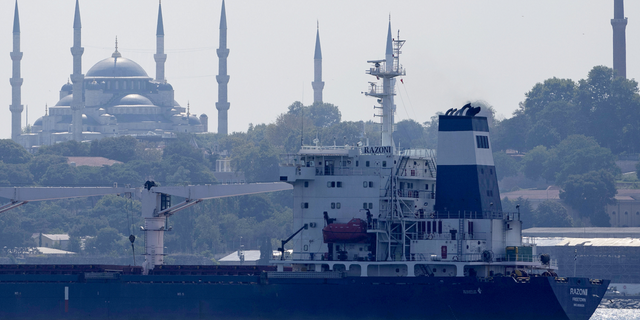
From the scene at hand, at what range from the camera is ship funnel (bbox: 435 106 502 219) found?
50.5 m

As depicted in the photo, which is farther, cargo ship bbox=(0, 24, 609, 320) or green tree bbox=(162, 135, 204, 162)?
green tree bbox=(162, 135, 204, 162)

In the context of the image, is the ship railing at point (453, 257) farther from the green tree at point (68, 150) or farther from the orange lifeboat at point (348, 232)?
the green tree at point (68, 150)

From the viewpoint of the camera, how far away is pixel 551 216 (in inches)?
5094

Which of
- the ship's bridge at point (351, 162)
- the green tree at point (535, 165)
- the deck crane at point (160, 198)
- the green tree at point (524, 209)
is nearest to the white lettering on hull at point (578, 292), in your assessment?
the ship's bridge at point (351, 162)

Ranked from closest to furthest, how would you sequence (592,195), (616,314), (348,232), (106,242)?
(348,232) < (616,314) < (106,242) < (592,195)

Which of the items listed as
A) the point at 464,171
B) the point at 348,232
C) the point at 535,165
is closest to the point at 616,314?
the point at 464,171

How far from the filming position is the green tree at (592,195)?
132500mm

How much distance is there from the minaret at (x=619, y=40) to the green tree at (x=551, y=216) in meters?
40.8

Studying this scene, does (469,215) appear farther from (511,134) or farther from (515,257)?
(511,134)

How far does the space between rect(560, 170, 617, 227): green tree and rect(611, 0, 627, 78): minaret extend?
33283 mm

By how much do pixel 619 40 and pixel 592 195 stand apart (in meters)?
39.4

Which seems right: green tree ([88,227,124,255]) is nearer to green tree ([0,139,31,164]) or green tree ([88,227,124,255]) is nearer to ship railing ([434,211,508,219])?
green tree ([0,139,31,164])

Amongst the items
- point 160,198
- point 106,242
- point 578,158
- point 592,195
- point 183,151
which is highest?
point 183,151

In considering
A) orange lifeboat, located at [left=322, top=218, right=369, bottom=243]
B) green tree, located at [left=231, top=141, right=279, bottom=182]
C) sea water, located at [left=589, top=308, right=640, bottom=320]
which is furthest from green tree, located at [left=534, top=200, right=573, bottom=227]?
orange lifeboat, located at [left=322, top=218, right=369, bottom=243]
